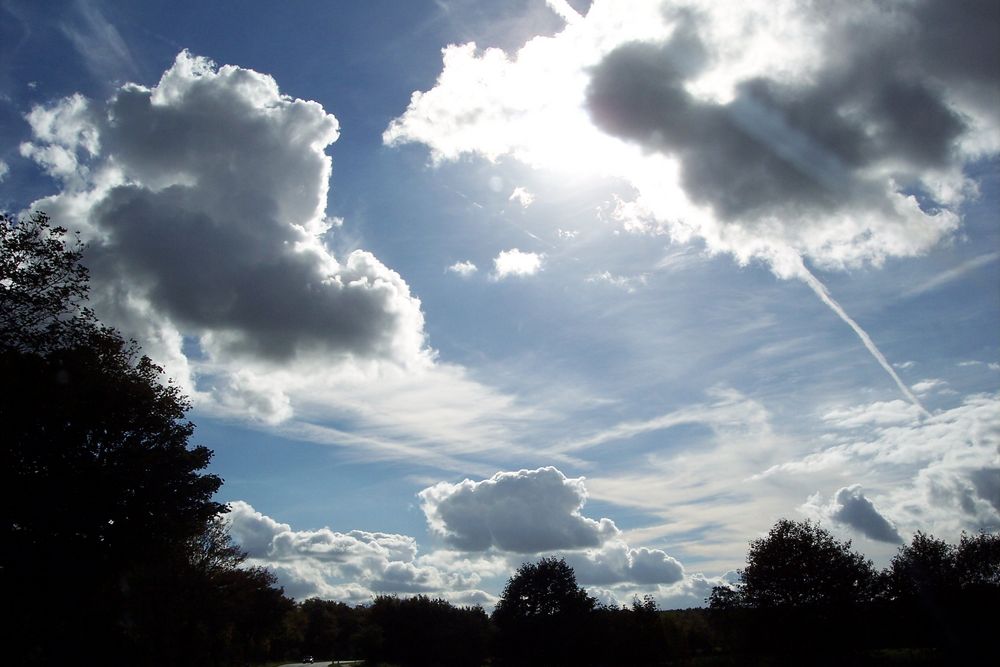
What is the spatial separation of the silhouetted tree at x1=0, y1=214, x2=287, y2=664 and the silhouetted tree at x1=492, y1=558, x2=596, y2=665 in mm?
49852

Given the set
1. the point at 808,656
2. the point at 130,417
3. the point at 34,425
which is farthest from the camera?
the point at 808,656

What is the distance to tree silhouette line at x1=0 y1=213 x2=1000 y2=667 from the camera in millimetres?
27328

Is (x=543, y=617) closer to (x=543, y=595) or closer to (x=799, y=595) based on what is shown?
(x=543, y=595)

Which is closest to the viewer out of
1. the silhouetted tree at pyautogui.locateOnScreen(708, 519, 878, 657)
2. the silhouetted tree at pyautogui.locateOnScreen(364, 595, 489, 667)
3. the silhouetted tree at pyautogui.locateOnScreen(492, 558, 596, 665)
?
the silhouetted tree at pyautogui.locateOnScreen(708, 519, 878, 657)

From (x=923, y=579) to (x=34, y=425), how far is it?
6982cm

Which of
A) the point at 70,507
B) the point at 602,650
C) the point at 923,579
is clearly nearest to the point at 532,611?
the point at 602,650

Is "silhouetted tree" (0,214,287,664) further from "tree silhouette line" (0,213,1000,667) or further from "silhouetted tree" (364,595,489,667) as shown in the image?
"silhouetted tree" (364,595,489,667)

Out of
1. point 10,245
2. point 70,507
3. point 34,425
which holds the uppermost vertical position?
point 10,245

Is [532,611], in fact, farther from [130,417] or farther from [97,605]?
[130,417]

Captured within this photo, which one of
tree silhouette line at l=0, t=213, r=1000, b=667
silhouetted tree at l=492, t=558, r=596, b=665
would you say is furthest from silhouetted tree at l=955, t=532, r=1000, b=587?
silhouetted tree at l=492, t=558, r=596, b=665

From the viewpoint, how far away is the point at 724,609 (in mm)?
64375

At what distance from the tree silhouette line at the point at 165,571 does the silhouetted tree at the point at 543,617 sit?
19 cm

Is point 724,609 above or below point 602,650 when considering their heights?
above

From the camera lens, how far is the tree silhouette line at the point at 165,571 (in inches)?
1076
